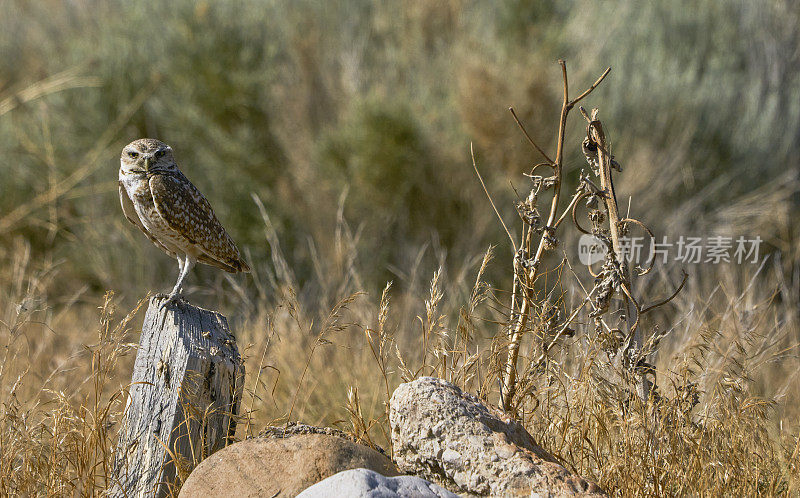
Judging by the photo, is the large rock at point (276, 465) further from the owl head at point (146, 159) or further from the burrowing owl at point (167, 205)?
the owl head at point (146, 159)

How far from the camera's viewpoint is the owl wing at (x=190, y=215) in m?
3.62

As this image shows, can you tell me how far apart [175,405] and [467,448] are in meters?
1.12

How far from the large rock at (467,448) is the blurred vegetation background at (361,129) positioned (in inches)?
170

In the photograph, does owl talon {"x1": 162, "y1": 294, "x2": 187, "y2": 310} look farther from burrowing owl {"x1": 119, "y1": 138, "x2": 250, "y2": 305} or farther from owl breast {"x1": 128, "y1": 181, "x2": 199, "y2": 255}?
owl breast {"x1": 128, "y1": 181, "x2": 199, "y2": 255}

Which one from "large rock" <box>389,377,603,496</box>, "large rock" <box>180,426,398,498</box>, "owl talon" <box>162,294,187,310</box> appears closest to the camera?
"large rock" <box>389,377,603,496</box>

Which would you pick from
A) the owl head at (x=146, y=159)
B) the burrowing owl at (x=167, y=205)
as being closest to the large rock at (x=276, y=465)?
the burrowing owl at (x=167, y=205)

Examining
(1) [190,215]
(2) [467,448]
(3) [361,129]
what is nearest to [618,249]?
(2) [467,448]

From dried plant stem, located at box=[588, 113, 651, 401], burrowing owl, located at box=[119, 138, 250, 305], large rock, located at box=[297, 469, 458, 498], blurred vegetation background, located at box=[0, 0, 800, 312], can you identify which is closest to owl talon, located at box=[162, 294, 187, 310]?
burrowing owl, located at box=[119, 138, 250, 305]

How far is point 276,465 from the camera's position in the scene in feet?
8.41

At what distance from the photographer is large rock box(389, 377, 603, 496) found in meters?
2.36

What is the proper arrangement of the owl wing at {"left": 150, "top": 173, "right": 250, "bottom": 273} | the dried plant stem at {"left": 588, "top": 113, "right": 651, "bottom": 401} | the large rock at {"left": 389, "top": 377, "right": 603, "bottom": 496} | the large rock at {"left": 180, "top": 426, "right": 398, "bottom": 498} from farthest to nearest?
the owl wing at {"left": 150, "top": 173, "right": 250, "bottom": 273}
the dried plant stem at {"left": 588, "top": 113, "right": 651, "bottom": 401}
the large rock at {"left": 180, "top": 426, "right": 398, "bottom": 498}
the large rock at {"left": 389, "top": 377, "right": 603, "bottom": 496}

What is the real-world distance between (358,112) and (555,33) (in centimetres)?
197

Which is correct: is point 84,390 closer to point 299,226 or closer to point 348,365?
point 348,365

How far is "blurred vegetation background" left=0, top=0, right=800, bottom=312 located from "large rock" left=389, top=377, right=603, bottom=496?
14.2ft
